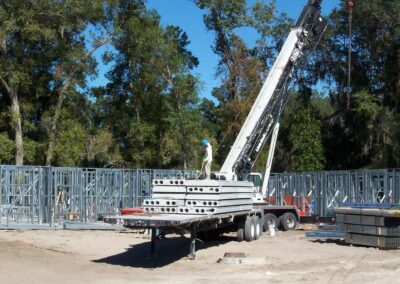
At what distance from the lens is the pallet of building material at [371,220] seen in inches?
738

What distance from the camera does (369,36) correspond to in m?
39.8

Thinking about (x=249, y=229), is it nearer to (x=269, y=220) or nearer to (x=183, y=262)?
(x=269, y=220)

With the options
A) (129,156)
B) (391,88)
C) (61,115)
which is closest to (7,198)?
(61,115)

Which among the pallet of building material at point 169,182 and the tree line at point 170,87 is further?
the tree line at point 170,87

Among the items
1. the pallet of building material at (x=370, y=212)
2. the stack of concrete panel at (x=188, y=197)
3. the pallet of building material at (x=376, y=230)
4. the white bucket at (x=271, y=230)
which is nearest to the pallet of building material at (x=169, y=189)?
the stack of concrete panel at (x=188, y=197)

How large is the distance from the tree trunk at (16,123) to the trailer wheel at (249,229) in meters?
20.2

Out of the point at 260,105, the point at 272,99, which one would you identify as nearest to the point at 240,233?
the point at 260,105

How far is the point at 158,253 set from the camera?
57.0 ft

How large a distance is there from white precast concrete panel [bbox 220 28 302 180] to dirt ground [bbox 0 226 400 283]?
2.72 m

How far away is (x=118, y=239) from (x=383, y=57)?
83.9 feet

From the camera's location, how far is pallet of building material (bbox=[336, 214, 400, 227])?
18.7 metres

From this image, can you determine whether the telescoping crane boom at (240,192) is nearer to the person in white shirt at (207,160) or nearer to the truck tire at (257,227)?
the truck tire at (257,227)

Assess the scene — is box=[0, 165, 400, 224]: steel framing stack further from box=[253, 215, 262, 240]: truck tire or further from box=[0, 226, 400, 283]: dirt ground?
box=[253, 215, 262, 240]: truck tire

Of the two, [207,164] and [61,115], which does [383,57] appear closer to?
[61,115]
